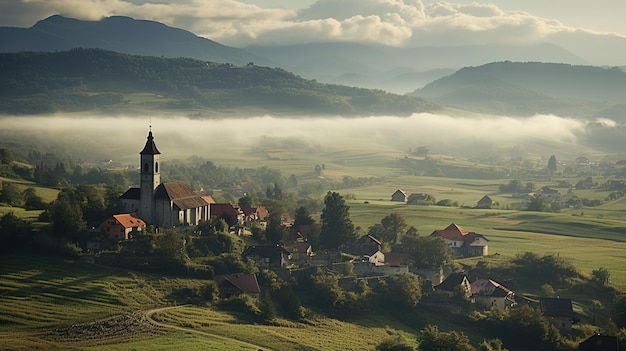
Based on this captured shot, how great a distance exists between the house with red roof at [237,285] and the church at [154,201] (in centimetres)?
1316

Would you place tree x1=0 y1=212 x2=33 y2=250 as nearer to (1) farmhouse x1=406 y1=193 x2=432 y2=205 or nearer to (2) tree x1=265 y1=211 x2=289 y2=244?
(2) tree x1=265 y1=211 x2=289 y2=244

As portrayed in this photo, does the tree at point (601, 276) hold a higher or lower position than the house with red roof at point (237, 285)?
lower

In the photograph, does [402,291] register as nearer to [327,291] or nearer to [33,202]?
[327,291]

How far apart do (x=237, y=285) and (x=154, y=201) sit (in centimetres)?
1703

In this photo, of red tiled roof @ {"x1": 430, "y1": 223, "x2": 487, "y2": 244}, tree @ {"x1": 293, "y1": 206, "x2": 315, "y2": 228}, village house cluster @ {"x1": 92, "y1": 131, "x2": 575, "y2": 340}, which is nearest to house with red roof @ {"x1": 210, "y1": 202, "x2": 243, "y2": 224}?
village house cluster @ {"x1": 92, "y1": 131, "x2": 575, "y2": 340}

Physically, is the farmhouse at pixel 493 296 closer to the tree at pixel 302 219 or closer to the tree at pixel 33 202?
the tree at pixel 302 219

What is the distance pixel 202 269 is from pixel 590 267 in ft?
144

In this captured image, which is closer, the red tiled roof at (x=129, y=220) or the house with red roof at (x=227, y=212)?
the red tiled roof at (x=129, y=220)

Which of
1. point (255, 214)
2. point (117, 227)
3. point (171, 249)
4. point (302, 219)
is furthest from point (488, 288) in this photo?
point (117, 227)

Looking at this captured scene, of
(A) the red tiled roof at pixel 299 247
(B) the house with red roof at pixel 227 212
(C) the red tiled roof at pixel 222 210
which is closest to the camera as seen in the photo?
(A) the red tiled roof at pixel 299 247

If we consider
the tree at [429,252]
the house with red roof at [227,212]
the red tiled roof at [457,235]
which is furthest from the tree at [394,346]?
the red tiled roof at [457,235]

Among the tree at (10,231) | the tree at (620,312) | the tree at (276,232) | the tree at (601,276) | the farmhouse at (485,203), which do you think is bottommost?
the tree at (620,312)

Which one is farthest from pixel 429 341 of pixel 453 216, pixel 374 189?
pixel 374 189

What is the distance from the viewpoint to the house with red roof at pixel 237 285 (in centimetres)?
7425
